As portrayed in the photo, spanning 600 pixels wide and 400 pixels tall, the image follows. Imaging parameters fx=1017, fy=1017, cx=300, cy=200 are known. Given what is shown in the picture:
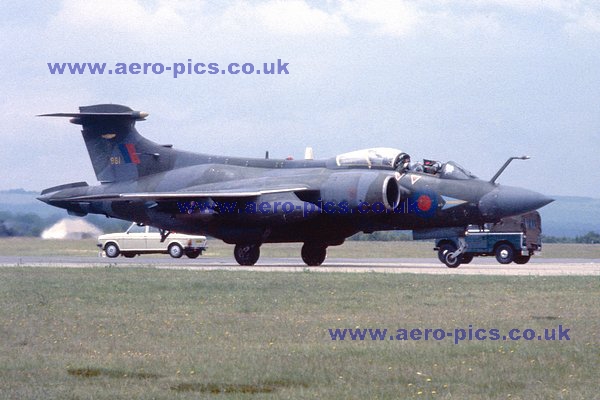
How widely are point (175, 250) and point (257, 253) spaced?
35.4 feet

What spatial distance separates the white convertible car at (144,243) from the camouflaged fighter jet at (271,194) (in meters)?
6.76

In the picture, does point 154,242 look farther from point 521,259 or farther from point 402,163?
point 402,163

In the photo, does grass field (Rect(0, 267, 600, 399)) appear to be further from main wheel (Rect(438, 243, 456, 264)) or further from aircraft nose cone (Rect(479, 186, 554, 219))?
main wheel (Rect(438, 243, 456, 264))

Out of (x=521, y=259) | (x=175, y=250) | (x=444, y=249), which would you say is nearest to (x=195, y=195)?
(x=444, y=249)

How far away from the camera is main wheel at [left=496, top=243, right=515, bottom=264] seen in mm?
38656

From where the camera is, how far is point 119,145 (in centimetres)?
3578

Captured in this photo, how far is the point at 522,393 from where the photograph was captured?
968 centimetres

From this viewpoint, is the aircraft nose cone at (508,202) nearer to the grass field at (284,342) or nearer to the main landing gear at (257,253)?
the main landing gear at (257,253)

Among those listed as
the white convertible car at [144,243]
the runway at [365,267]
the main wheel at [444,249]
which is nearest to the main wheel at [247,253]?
the runway at [365,267]

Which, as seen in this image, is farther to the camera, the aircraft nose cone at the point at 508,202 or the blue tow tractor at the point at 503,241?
the blue tow tractor at the point at 503,241

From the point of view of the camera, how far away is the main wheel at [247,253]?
33000mm

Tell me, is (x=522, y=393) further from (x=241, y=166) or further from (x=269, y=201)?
(x=241, y=166)

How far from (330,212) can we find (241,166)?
15.9ft

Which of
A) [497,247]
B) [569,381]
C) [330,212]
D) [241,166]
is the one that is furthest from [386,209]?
[569,381]
